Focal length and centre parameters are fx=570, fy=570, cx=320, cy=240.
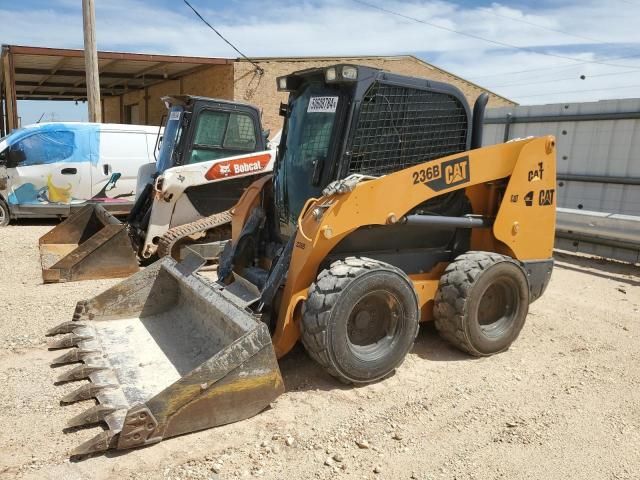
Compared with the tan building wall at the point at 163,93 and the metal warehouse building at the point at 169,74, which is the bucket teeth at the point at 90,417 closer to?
the metal warehouse building at the point at 169,74

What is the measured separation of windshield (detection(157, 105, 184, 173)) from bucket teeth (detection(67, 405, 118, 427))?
479cm

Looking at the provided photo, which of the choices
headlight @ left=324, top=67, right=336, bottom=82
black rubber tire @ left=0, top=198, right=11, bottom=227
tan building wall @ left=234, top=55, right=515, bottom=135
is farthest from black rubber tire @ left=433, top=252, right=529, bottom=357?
tan building wall @ left=234, top=55, right=515, bottom=135

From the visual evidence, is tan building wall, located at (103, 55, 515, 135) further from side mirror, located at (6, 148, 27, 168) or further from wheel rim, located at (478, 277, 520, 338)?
wheel rim, located at (478, 277, 520, 338)

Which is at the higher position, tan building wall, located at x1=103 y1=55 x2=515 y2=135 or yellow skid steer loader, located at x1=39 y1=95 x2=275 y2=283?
tan building wall, located at x1=103 y1=55 x2=515 y2=135

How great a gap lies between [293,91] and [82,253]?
332cm

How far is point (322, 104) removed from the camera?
4148 mm

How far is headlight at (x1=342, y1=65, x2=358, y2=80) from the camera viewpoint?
12.5ft

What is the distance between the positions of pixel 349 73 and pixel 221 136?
414 centimetres

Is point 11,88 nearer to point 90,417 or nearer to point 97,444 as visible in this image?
point 90,417

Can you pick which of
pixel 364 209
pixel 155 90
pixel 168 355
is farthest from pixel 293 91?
pixel 155 90

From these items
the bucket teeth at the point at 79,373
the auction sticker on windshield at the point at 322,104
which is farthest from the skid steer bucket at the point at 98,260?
the auction sticker on windshield at the point at 322,104

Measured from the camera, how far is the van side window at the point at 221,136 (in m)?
7.49

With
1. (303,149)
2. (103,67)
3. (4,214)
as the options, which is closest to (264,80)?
(103,67)

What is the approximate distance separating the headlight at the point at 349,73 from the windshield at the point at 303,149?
233mm
